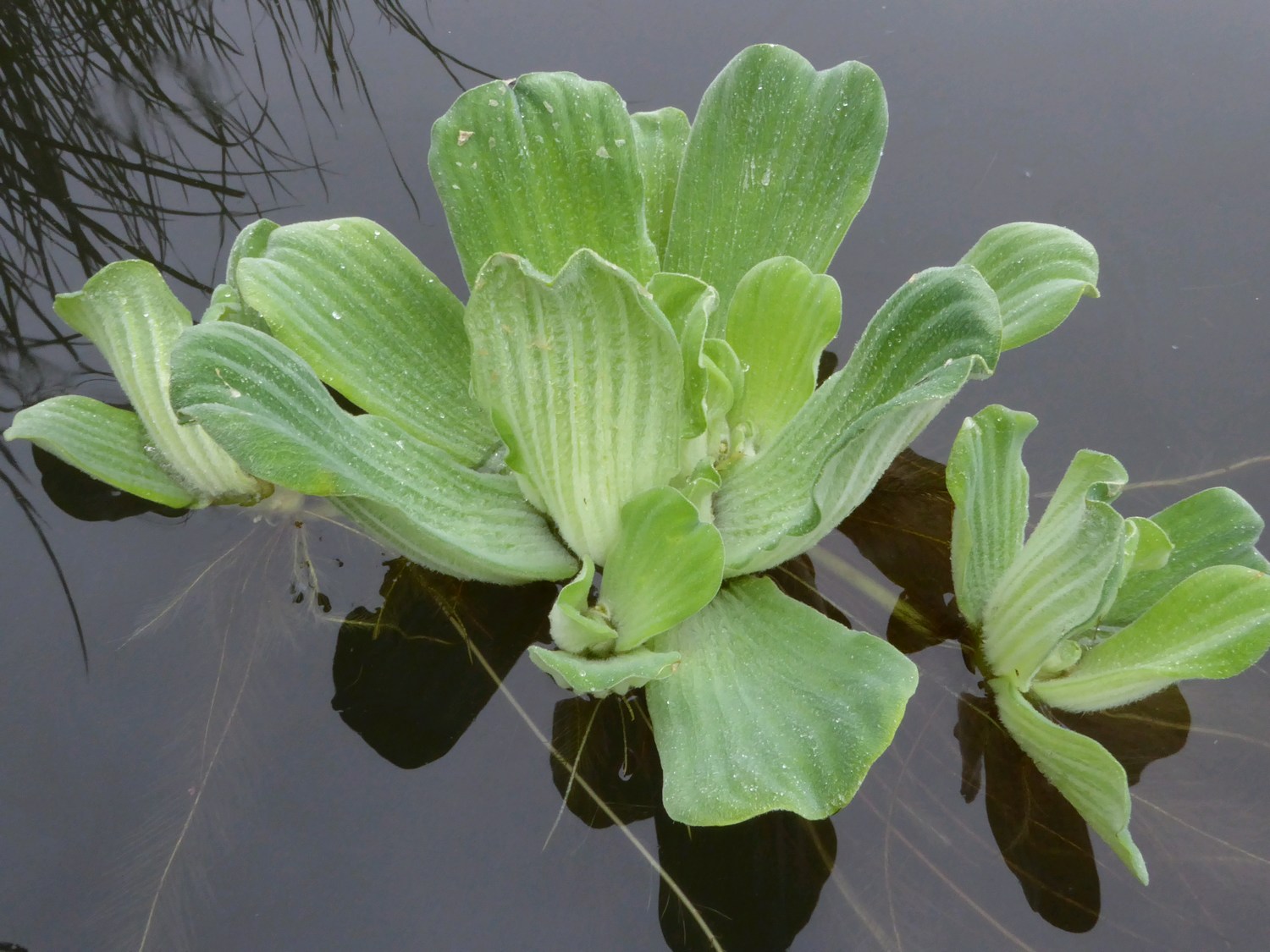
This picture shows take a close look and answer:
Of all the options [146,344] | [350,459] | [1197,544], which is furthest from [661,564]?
[146,344]

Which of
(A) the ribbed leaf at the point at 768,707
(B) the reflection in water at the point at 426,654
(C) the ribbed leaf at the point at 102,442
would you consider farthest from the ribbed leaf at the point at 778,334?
(C) the ribbed leaf at the point at 102,442

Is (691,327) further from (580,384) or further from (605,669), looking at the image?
(605,669)

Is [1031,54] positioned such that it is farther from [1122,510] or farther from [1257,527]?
[1257,527]

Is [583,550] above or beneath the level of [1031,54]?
beneath

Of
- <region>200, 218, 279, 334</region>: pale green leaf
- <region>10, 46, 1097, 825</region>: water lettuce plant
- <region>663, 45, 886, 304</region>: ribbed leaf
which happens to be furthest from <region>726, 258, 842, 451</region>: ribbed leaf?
<region>200, 218, 279, 334</region>: pale green leaf

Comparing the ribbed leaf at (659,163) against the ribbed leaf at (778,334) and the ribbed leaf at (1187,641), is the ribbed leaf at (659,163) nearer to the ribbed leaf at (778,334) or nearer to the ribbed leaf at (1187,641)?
the ribbed leaf at (778,334)

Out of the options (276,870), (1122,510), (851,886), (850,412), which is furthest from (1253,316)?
(276,870)
